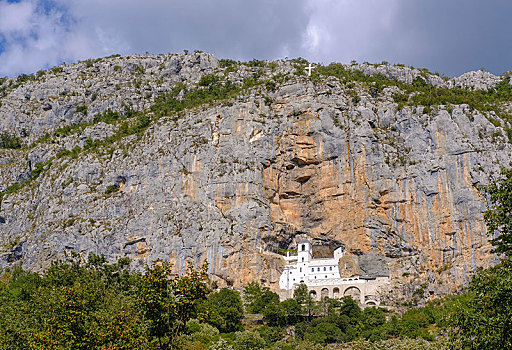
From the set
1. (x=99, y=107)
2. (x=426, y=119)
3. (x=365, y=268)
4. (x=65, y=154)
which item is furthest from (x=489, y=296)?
(x=99, y=107)

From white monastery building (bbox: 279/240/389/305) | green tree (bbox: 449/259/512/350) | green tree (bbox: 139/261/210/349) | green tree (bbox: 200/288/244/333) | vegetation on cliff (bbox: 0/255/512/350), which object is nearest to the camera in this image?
green tree (bbox: 449/259/512/350)

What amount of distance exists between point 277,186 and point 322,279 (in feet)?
60.1

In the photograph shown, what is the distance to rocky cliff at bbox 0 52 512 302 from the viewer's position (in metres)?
89.1

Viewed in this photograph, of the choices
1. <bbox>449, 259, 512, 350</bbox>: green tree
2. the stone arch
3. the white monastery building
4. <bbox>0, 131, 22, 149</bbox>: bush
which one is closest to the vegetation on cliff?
<bbox>449, 259, 512, 350</bbox>: green tree

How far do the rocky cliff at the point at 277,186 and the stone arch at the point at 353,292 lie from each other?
375 centimetres

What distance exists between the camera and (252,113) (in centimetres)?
10262

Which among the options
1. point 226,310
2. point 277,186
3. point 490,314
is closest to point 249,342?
point 226,310

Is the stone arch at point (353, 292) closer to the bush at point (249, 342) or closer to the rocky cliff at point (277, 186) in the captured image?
the rocky cliff at point (277, 186)

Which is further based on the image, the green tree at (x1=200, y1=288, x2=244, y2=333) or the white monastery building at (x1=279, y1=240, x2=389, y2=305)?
the white monastery building at (x1=279, y1=240, x2=389, y2=305)

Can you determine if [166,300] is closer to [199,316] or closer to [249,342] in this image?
[199,316]

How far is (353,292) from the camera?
88.5m

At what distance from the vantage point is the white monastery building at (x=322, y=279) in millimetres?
87688

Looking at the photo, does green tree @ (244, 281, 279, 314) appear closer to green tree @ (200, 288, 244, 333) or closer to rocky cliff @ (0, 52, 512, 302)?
green tree @ (200, 288, 244, 333)

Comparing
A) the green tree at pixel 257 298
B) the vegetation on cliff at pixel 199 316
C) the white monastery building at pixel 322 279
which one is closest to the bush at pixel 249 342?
the vegetation on cliff at pixel 199 316
